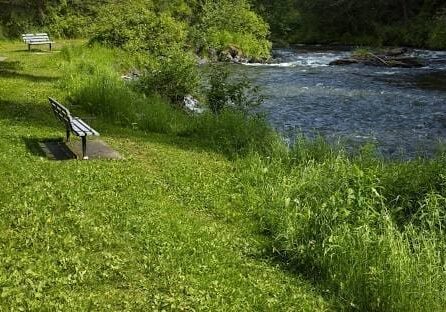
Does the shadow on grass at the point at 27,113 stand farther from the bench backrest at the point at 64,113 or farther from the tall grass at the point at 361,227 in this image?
the tall grass at the point at 361,227

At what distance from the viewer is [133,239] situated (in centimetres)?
702

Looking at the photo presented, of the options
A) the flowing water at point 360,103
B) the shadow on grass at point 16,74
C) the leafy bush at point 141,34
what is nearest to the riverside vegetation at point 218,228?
the flowing water at point 360,103

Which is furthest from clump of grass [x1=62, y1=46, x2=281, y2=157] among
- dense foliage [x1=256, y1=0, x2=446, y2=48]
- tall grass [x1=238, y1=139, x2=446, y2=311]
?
dense foliage [x1=256, y1=0, x2=446, y2=48]

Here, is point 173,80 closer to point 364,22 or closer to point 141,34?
point 141,34

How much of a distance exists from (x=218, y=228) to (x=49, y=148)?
4.47m

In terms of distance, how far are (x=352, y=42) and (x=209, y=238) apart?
4554cm

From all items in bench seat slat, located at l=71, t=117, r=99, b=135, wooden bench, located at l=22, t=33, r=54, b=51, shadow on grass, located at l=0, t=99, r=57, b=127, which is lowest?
shadow on grass, located at l=0, t=99, r=57, b=127

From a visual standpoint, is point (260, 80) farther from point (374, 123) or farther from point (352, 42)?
point (352, 42)

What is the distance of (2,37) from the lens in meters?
30.3

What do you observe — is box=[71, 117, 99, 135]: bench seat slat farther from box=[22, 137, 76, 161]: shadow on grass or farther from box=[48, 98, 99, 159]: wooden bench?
box=[22, 137, 76, 161]: shadow on grass

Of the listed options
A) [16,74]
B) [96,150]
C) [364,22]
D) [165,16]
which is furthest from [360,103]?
[364,22]

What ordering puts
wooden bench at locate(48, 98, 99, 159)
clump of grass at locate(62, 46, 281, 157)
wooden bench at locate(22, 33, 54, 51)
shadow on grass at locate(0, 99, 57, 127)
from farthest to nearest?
wooden bench at locate(22, 33, 54, 51), shadow on grass at locate(0, 99, 57, 127), clump of grass at locate(62, 46, 281, 157), wooden bench at locate(48, 98, 99, 159)

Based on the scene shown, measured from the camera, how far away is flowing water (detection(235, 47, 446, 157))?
15930 millimetres

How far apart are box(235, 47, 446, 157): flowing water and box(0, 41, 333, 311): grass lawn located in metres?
5.49
